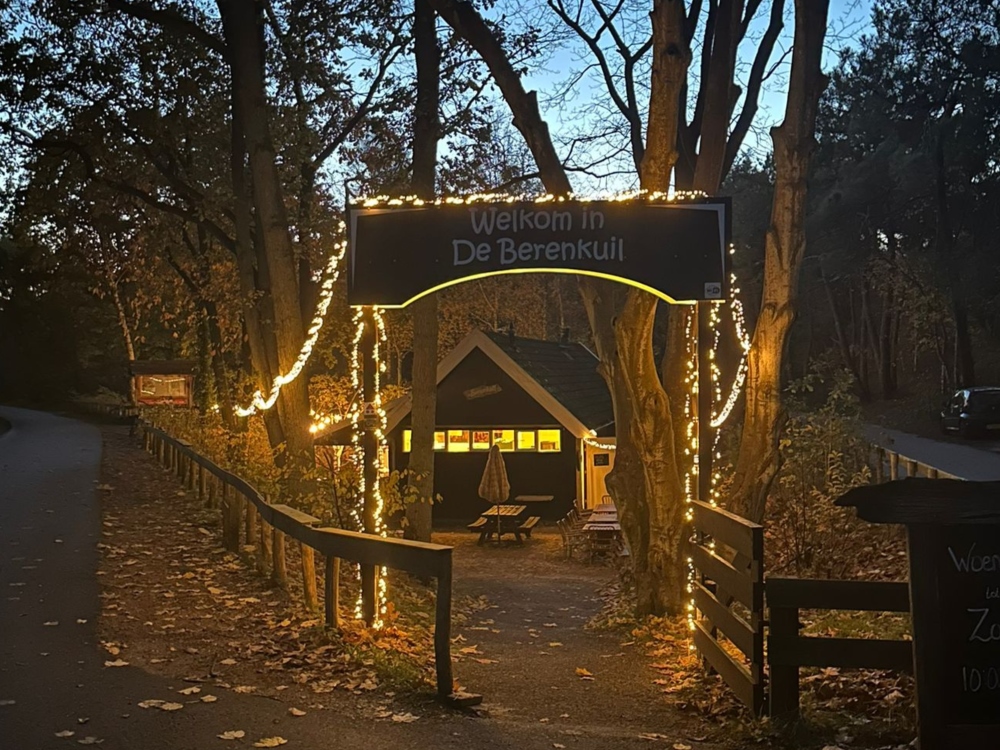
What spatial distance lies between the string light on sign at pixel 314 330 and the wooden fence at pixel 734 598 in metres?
3.95

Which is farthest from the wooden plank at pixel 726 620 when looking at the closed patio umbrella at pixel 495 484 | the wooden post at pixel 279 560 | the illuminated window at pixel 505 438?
the illuminated window at pixel 505 438

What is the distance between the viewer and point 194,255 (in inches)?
1061

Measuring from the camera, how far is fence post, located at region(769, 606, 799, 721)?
6066 millimetres

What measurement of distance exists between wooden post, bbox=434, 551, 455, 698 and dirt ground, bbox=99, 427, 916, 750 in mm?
132

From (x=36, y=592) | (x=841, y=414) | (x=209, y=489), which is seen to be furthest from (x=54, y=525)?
(x=841, y=414)

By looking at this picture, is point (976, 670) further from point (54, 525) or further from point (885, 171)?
point (885, 171)

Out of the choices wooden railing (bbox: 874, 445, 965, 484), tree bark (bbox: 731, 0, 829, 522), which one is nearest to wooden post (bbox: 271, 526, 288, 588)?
tree bark (bbox: 731, 0, 829, 522)

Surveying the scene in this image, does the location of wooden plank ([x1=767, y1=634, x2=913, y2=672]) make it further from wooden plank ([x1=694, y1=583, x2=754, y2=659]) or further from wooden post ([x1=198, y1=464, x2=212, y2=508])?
wooden post ([x1=198, y1=464, x2=212, y2=508])

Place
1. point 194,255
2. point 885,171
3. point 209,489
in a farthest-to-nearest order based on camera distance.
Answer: point 885,171 → point 194,255 → point 209,489

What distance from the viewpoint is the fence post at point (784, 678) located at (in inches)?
239

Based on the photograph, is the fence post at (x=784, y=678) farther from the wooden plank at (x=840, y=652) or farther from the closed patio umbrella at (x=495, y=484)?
the closed patio umbrella at (x=495, y=484)

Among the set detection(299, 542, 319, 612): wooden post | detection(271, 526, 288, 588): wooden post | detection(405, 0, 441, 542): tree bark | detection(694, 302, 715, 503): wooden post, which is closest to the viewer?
detection(694, 302, 715, 503): wooden post

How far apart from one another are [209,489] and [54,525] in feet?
9.22

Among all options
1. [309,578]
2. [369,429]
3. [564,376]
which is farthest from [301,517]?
[564,376]
